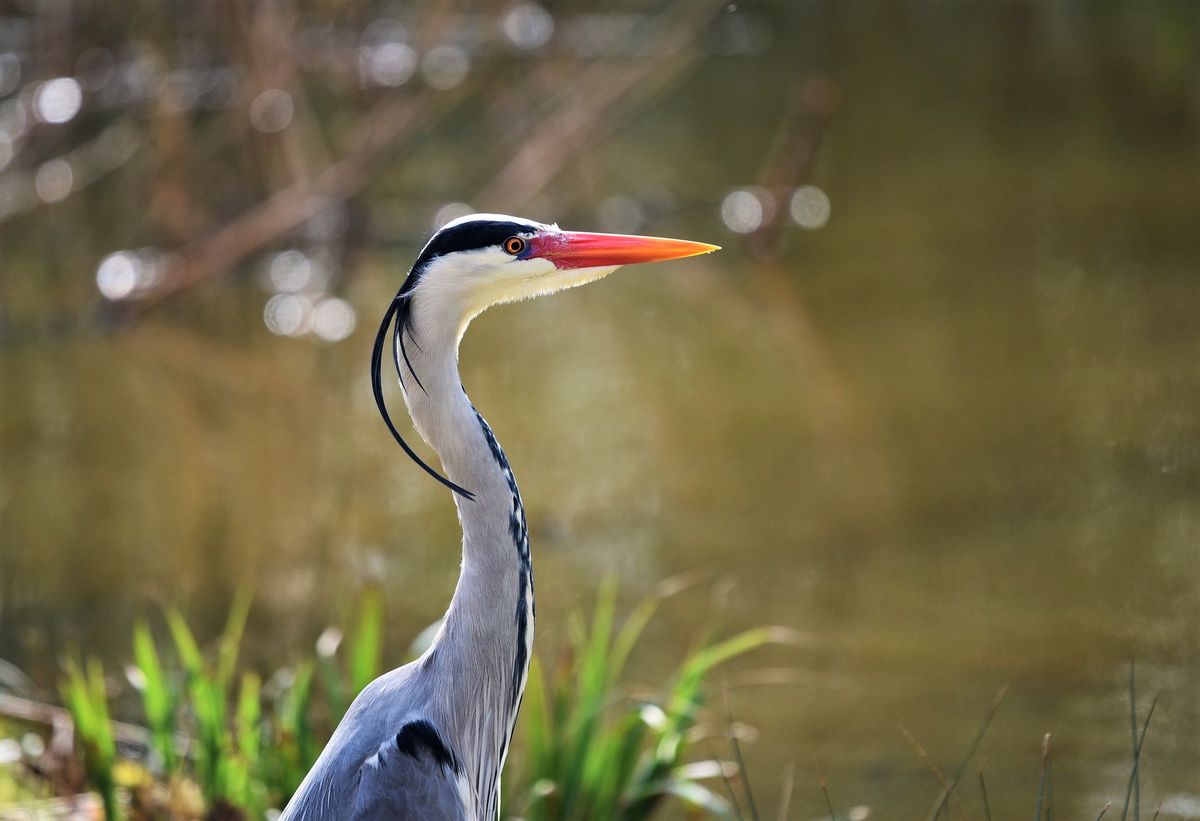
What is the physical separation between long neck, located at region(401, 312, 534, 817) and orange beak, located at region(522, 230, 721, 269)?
22 cm

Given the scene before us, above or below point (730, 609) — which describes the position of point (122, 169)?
above

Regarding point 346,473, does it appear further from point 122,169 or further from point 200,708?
point 122,169

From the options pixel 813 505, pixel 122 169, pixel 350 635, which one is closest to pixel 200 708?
pixel 350 635

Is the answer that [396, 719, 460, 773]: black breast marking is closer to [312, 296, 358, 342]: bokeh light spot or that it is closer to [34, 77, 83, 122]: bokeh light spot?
[312, 296, 358, 342]: bokeh light spot

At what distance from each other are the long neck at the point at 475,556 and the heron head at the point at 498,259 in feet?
0.20

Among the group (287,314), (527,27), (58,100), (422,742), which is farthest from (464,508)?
(527,27)

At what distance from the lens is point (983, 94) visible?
545 inches

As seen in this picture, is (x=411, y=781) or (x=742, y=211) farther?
(x=742, y=211)

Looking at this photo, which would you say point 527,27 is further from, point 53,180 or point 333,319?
point 333,319

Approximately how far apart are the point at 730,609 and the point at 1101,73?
10.0 m

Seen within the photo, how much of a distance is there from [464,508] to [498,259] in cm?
44

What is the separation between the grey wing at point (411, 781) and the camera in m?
2.58

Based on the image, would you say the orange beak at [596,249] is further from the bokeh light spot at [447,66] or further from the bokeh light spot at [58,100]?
the bokeh light spot at [447,66]

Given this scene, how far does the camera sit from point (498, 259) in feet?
9.05
